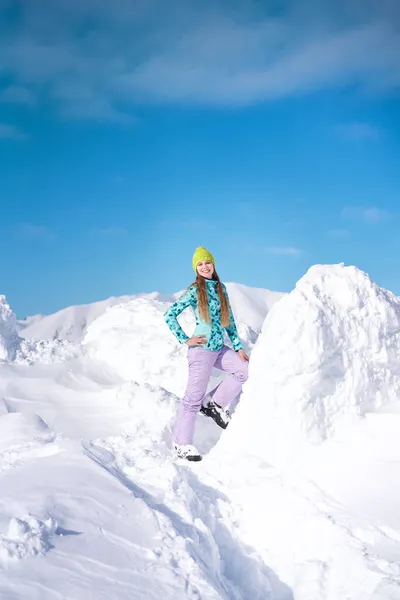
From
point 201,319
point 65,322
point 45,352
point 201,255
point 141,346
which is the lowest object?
point 45,352

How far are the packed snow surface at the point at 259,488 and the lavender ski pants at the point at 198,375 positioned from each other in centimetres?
40

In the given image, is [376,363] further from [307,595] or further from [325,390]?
[307,595]

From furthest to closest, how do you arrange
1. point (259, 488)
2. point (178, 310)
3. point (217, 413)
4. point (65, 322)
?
point (65, 322)
point (217, 413)
point (178, 310)
point (259, 488)

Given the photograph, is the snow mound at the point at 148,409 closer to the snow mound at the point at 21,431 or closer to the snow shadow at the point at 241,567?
the snow mound at the point at 21,431

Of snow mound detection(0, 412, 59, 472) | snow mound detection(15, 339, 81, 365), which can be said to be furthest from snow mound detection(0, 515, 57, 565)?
snow mound detection(15, 339, 81, 365)

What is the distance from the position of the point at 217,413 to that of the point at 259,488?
5.45 feet

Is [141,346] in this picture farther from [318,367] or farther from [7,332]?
[318,367]

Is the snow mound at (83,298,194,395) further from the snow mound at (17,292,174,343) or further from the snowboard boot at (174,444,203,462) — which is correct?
the snow mound at (17,292,174,343)

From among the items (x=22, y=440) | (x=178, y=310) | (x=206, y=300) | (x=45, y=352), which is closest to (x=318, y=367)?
(x=206, y=300)

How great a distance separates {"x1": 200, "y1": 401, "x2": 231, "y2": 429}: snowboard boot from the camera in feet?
18.7

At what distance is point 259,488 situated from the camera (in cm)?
412

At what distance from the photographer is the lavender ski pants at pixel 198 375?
5.33m

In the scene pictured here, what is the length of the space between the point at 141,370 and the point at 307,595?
5205mm

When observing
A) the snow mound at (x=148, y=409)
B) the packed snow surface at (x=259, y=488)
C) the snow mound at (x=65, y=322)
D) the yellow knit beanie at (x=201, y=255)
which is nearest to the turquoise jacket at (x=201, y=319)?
the yellow knit beanie at (x=201, y=255)
